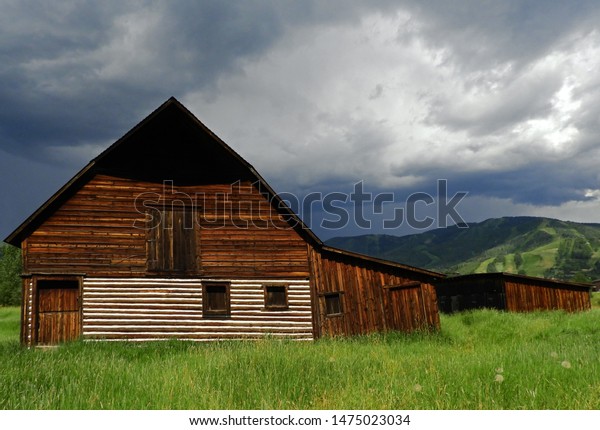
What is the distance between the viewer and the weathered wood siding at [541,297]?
33.7 metres

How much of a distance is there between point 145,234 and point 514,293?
28257 millimetres

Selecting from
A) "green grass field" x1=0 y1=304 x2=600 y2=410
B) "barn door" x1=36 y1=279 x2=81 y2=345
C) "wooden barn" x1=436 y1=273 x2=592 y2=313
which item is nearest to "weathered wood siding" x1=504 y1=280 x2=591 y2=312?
"wooden barn" x1=436 y1=273 x2=592 y2=313

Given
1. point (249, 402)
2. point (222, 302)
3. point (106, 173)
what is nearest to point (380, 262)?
point (222, 302)

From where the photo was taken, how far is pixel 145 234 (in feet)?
58.1

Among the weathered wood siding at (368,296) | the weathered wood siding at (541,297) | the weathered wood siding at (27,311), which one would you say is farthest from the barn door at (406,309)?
the weathered wood siding at (541,297)

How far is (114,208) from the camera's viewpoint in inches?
691

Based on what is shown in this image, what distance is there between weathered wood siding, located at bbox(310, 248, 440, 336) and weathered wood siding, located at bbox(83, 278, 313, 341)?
36.7 inches

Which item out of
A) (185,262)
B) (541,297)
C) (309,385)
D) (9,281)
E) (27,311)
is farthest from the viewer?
(9,281)

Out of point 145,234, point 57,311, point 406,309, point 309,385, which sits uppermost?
point 145,234

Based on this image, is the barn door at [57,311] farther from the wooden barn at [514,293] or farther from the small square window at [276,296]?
the wooden barn at [514,293]

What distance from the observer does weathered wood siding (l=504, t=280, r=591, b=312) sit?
3366 cm

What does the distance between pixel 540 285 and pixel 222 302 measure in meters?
28.0

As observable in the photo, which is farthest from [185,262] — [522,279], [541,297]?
[541,297]

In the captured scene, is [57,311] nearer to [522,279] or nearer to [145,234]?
[145,234]
